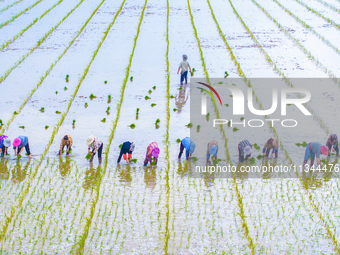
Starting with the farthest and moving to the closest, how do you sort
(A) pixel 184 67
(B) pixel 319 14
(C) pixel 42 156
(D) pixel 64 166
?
(B) pixel 319 14, (A) pixel 184 67, (C) pixel 42 156, (D) pixel 64 166

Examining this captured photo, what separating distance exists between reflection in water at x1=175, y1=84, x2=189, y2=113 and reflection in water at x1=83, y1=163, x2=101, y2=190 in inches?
171

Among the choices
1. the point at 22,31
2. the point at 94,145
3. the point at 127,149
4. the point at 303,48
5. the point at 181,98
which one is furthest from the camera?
the point at 22,31

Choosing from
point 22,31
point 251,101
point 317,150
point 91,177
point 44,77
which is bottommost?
point 251,101

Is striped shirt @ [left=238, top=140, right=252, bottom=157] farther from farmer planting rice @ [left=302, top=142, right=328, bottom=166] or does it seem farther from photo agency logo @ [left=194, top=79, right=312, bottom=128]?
photo agency logo @ [left=194, top=79, right=312, bottom=128]

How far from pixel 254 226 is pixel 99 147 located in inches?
156

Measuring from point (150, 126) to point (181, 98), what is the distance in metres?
2.42

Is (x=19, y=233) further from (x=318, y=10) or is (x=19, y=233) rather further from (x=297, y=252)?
(x=318, y=10)

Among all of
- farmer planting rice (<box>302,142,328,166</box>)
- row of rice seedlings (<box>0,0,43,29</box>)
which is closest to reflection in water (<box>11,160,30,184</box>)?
farmer planting rice (<box>302,142,328,166</box>)

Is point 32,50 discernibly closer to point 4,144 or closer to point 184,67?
point 184,67

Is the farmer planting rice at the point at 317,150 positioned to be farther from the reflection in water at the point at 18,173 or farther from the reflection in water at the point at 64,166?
the reflection in water at the point at 18,173

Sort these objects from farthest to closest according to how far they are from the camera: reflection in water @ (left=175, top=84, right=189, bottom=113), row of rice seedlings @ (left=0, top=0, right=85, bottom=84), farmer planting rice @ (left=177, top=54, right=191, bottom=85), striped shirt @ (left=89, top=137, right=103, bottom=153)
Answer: row of rice seedlings @ (left=0, top=0, right=85, bottom=84)
farmer planting rice @ (left=177, top=54, right=191, bottom=85)
reflection in water @ (left=175, top=84, right=189, bottom=113)
striped shirt @ (left=89, top=137, right=103, bottom=153)

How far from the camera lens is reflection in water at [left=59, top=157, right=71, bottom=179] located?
923 cm

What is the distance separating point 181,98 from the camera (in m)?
14.1

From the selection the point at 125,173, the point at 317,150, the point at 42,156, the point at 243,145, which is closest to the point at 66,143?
the point at 42,156
